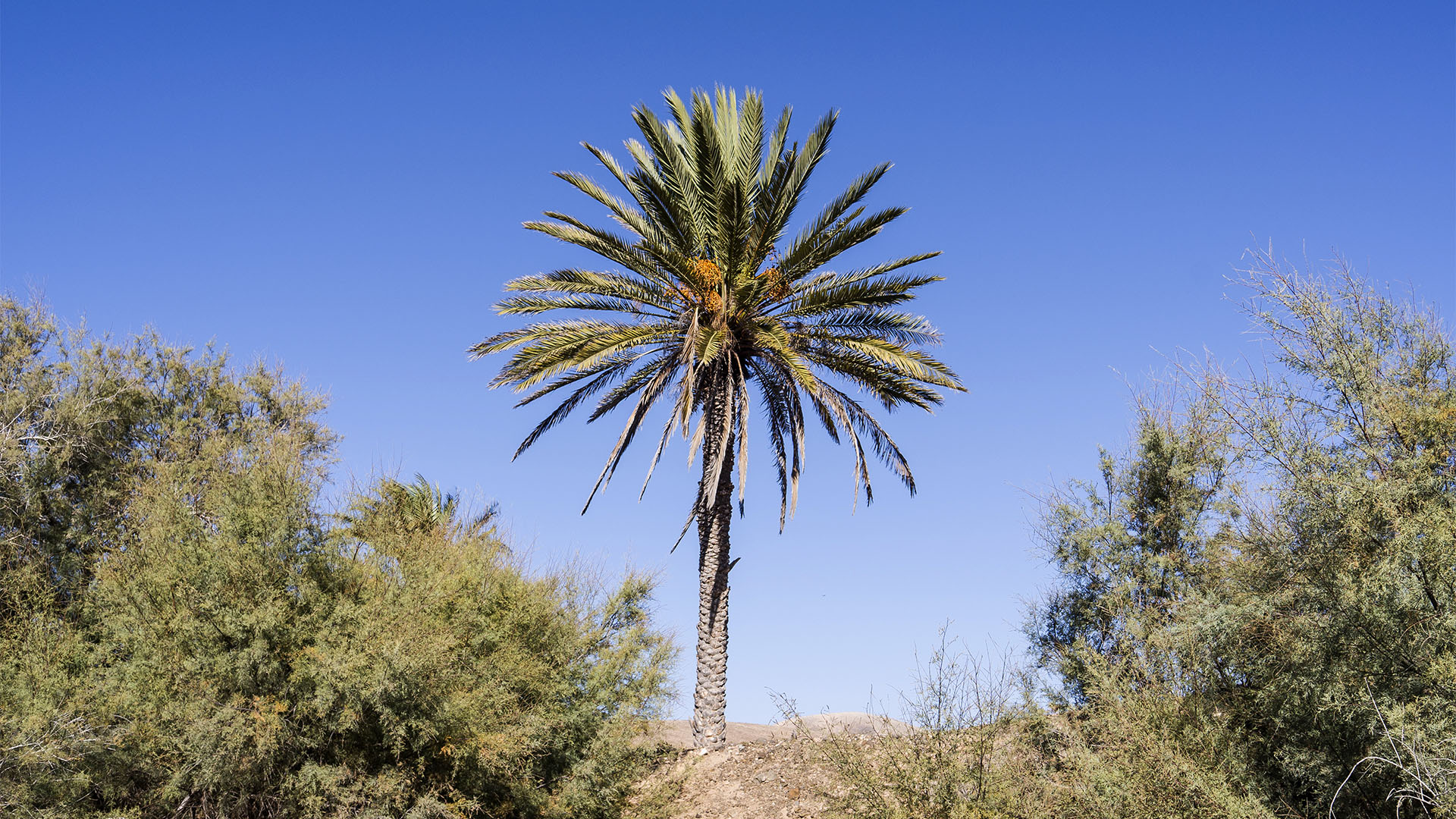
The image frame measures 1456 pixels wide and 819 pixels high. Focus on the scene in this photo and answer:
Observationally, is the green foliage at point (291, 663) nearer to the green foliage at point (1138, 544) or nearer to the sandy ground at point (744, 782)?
the sandy ground at point (744, 782)

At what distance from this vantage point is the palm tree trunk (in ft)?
52.9

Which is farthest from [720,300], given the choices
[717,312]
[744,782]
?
[744,782]

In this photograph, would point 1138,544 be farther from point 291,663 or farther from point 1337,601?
point 291,663

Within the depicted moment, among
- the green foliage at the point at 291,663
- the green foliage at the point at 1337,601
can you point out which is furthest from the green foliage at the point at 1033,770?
Answer: the green foliage at the point at 291,663

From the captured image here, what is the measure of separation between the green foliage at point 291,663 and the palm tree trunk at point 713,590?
1.47 meters

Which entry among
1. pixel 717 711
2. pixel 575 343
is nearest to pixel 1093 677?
pixel 717 711

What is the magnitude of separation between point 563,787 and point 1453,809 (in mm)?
11973

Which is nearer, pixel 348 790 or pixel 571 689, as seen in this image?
pixel 348 790

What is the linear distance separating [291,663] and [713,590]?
6786mm

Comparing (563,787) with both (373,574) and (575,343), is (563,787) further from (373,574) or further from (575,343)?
(575,343)

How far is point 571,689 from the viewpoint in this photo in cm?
1659

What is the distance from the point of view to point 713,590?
1638 centimetres

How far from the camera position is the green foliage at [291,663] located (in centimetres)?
1250

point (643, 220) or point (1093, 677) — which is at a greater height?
point (643, 220)
